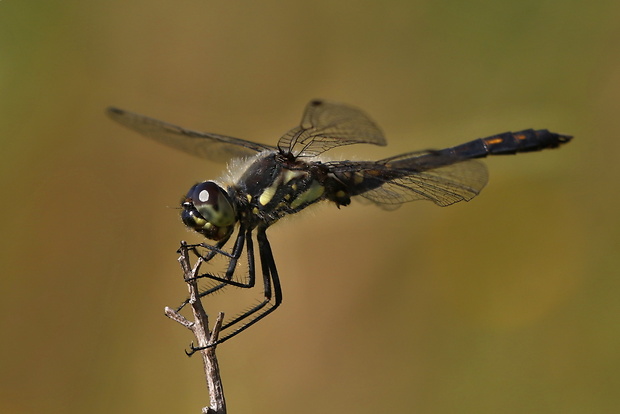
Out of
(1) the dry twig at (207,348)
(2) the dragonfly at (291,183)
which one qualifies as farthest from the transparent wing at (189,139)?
(1) the dry twig at (207,348)

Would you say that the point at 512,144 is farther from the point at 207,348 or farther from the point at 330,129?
the point at 207,348

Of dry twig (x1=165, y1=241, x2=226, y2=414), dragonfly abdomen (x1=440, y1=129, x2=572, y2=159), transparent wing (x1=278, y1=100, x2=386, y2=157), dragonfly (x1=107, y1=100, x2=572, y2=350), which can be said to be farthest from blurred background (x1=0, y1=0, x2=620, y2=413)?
dry twig (x1=165, y1=241, x2=226, y2=414)

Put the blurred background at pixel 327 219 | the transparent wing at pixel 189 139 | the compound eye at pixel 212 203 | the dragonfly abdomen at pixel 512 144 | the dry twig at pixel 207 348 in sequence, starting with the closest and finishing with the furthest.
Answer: the dry twig at pixel 207 348, the compound eye at pixel 212 203, the transparent wing at pixel 189 139, the dragonfly abdomen at pixel 512 144, the blurred background at pixel 327 219

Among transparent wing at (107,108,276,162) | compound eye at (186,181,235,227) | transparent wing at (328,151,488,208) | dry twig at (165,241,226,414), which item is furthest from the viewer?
transparent wing at (107,108,276,162)

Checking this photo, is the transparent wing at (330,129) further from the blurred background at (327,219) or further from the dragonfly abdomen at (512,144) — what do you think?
the blurred background at (327,219)

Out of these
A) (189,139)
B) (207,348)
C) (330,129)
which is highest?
(189,139)

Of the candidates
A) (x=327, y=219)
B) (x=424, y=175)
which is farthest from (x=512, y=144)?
A: (x=327, y=219)

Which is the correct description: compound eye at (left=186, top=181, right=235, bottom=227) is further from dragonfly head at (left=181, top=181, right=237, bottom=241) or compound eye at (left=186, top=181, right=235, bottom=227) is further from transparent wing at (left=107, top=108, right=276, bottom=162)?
transparent wing at (left=107, top=108, right=276, bottom=162)
